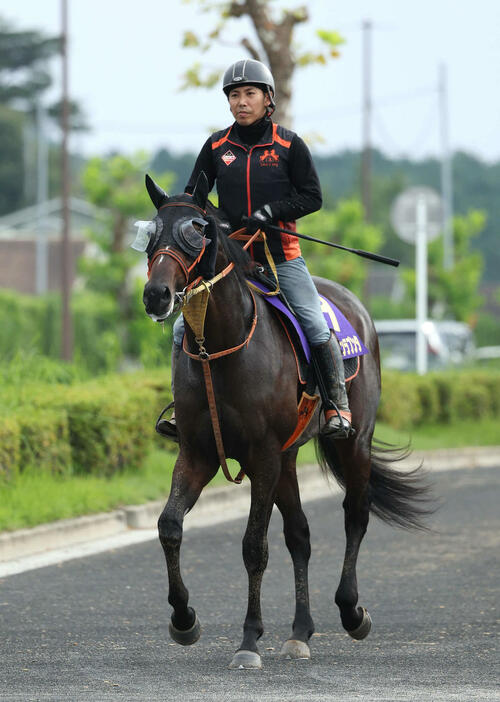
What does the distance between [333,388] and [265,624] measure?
1.47 meters

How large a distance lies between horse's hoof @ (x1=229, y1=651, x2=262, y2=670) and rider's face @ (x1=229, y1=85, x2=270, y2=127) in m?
2.80

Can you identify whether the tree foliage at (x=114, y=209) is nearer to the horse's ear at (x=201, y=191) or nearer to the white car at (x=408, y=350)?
the white car at (x=408, y=350)

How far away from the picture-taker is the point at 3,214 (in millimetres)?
87438

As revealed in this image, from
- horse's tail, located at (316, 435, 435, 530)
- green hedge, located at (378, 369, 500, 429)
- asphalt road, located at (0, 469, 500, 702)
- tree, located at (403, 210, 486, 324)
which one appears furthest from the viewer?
tree, located at (403, 210, 486, 324)

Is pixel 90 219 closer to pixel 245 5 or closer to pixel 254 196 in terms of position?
pixel 245 5

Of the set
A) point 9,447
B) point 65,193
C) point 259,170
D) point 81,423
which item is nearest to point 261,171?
point 259,170

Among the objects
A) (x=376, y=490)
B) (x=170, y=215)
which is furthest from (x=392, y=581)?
(x=170, y=215)

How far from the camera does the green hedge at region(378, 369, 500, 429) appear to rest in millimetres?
19922

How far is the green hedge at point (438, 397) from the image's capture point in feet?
65.4

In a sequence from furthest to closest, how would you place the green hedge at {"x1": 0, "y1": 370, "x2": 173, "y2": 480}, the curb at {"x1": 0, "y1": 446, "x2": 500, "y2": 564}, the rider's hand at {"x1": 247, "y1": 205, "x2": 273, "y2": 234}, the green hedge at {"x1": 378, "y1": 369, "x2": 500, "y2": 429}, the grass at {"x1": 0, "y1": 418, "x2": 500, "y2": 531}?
the green hedge at {"x1": 378, "y1": 369, "x2": 500, "y2": 429}, the green hedge at {"x1": 0, "y1": 370, "x2": 173, "y2": 480}, the grass at {"x1": 0, "y1": 418, "x2": 500, "y2": 531}, the curb at {"x1": 0, "y1": 446, "x2": 500, "y2": 564}, the rider's hand at {"x1": 247, "y1": 205, "x2": 273, "y2": 234}

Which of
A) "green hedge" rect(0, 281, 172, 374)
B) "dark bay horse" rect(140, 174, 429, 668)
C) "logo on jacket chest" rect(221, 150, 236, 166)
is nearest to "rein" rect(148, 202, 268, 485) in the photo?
"dark bay horse" rect(140, 174, 429, 668)

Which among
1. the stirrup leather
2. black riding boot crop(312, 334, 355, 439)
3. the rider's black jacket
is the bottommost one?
the stirrup leather

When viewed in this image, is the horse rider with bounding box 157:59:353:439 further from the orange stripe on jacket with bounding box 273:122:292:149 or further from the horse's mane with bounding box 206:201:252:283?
the horse's mane with bounding box 206:201:252:283

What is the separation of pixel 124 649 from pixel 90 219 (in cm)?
7994
